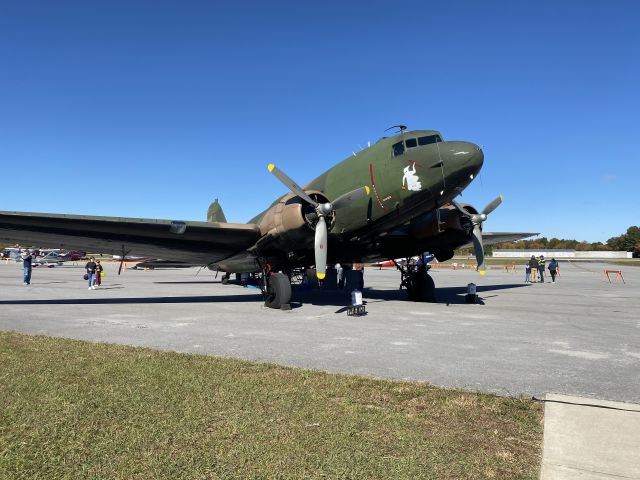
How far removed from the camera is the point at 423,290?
20.2m

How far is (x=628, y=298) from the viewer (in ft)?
72.5

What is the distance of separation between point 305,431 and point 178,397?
2.00 metres

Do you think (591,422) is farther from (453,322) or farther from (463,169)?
(463,169)

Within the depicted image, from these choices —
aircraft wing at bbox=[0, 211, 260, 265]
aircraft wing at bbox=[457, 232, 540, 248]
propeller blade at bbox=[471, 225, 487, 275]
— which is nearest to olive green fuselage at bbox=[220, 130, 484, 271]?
aircraft wing at bbox=[0, 211, 260, 265]

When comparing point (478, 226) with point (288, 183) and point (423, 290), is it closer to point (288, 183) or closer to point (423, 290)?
point (423, 290)

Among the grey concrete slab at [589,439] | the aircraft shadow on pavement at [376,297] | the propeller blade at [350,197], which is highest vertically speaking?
the propeller blade at [350,197]

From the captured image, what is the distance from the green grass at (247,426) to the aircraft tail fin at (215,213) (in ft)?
76.5

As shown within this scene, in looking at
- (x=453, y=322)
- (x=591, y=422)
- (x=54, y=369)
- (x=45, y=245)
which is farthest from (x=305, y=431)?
(x=45, y=245)

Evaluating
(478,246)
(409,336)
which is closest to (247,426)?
(409,336)

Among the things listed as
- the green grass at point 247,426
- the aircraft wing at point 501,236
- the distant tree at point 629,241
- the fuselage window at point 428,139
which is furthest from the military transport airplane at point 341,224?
the distant tree at point 629,241

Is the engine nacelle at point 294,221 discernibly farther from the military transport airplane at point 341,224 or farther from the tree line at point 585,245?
the tree line at point 585,245

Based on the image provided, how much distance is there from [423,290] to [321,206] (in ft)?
24.7

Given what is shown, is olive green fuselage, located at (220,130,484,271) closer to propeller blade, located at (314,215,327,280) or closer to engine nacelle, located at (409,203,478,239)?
propeller blade, located at (314,215,327,280)

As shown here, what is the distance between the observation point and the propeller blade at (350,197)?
14938 millimetres
